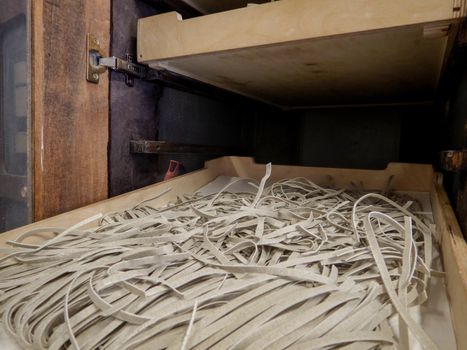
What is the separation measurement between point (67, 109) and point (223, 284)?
26.6 inches

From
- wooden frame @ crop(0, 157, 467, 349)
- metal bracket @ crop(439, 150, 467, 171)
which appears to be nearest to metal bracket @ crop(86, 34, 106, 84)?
wooden frame @ crop(0, 157, 467, 349)

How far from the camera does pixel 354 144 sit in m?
2.11

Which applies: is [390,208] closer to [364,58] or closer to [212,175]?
[364,58]

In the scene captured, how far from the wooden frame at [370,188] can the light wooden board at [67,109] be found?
8cm

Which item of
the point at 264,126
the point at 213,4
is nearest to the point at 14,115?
the point at 213,4

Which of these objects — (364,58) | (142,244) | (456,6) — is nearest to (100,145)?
(142,244)

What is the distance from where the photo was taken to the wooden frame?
45 cm

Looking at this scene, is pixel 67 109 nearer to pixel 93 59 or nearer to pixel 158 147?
pixel 93 59

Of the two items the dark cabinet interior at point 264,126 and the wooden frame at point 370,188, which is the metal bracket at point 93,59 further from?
the wooden frame at point 370,188

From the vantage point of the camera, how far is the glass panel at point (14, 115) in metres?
0.83

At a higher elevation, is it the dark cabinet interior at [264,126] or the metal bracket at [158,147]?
the dark cabinet interior at [264,126]

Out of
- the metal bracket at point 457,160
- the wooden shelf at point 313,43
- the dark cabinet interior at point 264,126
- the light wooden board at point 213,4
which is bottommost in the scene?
the metal bracket at point 457,160

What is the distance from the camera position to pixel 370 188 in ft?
3.99

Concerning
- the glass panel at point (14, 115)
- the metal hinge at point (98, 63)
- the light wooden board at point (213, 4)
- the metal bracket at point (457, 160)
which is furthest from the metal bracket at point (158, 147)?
the metal bracket at point (457, 160)
